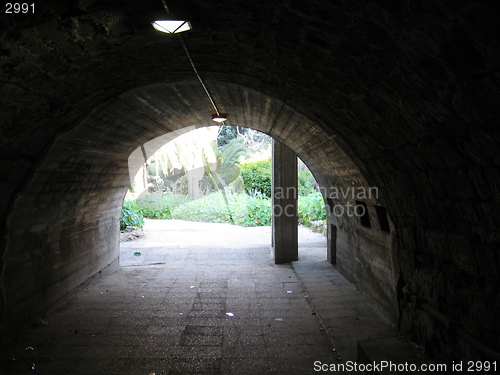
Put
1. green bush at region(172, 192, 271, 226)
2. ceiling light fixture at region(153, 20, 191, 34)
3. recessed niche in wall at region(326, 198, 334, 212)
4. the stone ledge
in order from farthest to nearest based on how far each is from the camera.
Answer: green bush at region(172, 192, 271, 226), recessed niche in wall at region(326, 198, 334, 212), the stone ledge, ceiling light fixture at region(153, 20, 191, 34)

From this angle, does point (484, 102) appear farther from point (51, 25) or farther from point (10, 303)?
point (10, 303)

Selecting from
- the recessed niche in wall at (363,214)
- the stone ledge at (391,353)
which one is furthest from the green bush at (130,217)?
the stone ledge at (391,353)

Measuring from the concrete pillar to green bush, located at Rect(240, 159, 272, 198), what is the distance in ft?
44.6

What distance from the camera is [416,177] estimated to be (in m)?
4.21

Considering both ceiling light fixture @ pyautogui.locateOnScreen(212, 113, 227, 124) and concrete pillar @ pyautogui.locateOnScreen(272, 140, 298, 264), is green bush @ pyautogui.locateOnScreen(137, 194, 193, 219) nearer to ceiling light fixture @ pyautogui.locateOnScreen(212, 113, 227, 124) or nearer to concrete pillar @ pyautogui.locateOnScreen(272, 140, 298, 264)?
concrete pillar @ pyautogui.locateOnScreen(272, 140, 298, 264)

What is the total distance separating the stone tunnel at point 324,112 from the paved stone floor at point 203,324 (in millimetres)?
556

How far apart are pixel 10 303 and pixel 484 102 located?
600cm

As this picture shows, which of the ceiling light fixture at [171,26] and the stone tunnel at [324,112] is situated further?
the ceiling light fixture at [171,26]

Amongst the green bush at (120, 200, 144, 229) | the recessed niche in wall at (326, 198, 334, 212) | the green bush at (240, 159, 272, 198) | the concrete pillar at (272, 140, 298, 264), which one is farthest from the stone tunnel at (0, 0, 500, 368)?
the green bush at (240, 159, 272, 198)

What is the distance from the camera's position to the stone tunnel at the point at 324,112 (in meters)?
2.67

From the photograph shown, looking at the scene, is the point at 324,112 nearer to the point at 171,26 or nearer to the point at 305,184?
the point at 171,26

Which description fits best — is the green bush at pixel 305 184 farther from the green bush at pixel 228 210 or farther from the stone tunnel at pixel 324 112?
the stone tunnel at pixel 324 112

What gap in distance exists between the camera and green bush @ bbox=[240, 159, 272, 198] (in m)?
25.2

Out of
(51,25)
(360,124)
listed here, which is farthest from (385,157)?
(51,25)
